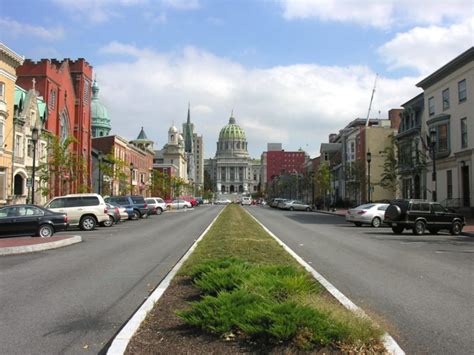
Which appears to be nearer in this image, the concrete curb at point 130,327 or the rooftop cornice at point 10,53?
the concrete curb at point 130,327

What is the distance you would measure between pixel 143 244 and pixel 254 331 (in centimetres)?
1489

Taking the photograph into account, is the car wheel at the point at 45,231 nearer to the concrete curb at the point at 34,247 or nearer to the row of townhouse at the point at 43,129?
the concrete curb at the point at 34,247

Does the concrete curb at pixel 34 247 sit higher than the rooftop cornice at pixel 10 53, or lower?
lower

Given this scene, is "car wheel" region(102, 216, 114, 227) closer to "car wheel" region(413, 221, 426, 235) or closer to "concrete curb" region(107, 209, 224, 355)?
"car wheel" region(413, 221, 426, 235)

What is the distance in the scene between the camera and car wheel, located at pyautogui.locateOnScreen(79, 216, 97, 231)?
29.3 metres

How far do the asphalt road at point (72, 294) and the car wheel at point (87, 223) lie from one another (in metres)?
11.2

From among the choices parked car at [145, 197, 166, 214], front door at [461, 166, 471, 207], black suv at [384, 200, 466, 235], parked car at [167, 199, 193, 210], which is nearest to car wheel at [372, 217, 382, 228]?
black suv at [384, 200, 466, 235]

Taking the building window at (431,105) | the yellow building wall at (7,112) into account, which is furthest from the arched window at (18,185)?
the building window at (431,105)

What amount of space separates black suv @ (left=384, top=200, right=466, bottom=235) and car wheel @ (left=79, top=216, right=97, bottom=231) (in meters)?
15.6

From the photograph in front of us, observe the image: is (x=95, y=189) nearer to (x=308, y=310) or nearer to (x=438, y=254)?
(x=438, y=254)

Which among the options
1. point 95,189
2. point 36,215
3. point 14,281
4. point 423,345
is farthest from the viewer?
point 95,189

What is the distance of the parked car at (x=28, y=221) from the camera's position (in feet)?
72.9

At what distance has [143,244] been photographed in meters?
20.2

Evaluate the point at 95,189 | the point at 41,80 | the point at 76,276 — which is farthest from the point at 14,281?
the point at 95,189
